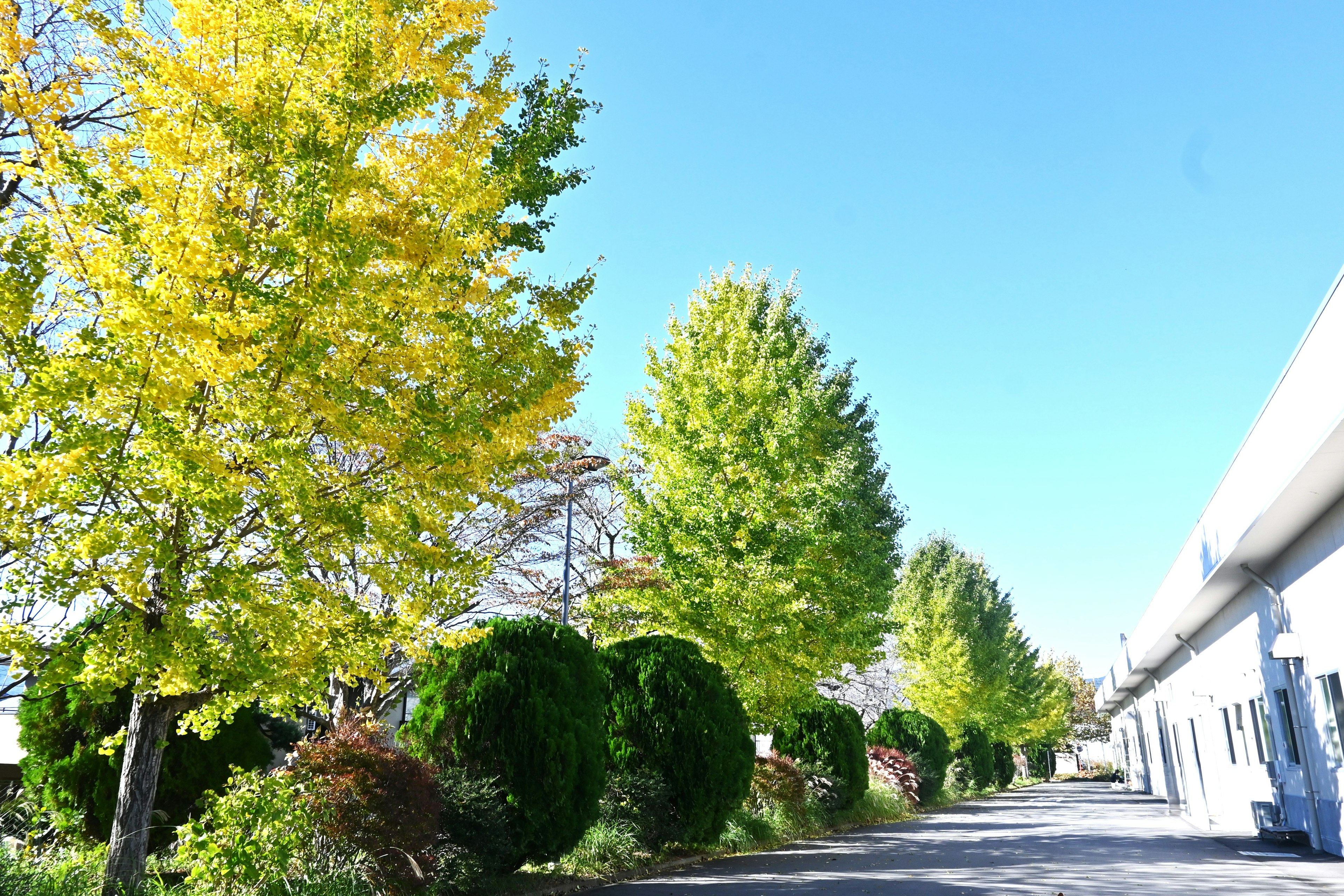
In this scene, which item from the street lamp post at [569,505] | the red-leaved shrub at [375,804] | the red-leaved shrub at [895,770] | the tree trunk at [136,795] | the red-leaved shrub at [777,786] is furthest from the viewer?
the red-leaved shrub at [895,770]

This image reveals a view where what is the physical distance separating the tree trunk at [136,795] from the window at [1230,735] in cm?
1906

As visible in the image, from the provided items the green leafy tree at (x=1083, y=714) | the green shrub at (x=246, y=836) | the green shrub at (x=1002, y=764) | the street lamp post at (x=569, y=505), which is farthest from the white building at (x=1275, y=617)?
the green leafy tree at (x=1083, y=714)

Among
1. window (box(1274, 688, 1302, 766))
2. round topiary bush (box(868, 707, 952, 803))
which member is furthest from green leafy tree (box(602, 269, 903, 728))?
round topiary bush (box(868, 707, 952, 803))

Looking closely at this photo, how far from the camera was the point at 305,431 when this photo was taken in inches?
259

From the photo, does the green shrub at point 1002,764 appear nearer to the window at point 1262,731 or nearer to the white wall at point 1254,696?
the white wall at point 1254,696

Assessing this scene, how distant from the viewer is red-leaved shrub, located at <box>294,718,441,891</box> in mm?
7406

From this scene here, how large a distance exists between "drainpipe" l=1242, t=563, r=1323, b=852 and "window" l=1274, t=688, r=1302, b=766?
498 mm

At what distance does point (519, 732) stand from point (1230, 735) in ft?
53.6

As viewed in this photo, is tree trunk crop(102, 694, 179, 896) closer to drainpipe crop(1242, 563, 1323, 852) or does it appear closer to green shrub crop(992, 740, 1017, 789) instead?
drainpipe crop(1242, 563, 1323, 852)

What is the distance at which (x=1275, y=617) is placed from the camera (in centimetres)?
1333

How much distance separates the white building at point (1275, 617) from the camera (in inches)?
366

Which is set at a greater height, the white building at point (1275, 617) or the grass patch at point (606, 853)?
the white building at point (1275, 617)

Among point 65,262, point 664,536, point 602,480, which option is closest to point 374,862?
point 65,262

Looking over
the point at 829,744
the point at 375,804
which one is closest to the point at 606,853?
the point at 375,804
